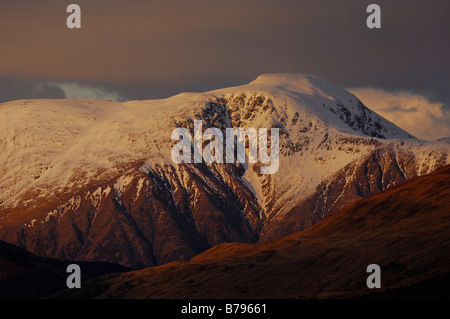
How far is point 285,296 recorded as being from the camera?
652 ft

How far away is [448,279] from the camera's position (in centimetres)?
18588
